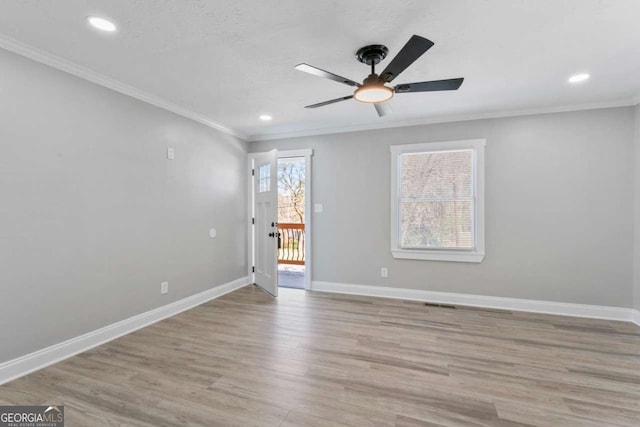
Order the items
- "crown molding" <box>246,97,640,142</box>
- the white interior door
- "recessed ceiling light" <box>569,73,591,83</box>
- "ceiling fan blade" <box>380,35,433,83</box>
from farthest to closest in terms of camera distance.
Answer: the white interior door, "crown molding" <box>246,97,640,142</box>, "recessed ceiling light" <box>569,73,591,83</box>, "ceiling fan blade" <box>380,35,433,83</box>

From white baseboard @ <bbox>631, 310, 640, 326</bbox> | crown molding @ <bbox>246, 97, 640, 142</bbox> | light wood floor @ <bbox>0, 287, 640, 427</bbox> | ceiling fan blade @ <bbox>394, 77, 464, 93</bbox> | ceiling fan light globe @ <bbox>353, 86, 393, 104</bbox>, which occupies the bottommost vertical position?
light wood floor @ <bbox>0, 287, 640, 427</bbox>

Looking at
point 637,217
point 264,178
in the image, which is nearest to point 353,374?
point 264,178

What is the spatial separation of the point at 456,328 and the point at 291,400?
2.03 m

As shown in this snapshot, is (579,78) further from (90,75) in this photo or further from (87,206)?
(87,206)

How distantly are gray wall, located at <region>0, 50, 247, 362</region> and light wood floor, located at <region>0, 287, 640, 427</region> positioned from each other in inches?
16.2

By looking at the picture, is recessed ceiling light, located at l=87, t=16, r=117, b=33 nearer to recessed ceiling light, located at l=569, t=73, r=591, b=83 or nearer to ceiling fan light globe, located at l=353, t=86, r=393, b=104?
ceiling fan light globe, located at l=353, t=86, r=393, b=104

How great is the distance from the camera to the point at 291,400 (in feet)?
6.46

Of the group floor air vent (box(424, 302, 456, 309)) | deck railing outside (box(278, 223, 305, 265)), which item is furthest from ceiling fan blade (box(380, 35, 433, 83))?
deck railing outside (box(278, 223, 305, 265))

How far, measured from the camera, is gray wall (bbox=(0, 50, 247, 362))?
221 centimetres

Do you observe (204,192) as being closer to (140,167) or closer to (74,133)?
(140,167)

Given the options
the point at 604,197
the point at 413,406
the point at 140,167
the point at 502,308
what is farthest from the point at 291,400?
the point at 604,197

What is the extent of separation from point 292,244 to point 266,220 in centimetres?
218

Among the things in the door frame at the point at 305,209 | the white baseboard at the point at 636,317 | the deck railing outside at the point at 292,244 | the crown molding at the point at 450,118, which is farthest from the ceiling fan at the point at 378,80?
the deck railing outside at the point at 292,244

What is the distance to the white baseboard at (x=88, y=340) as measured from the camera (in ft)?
7.19
